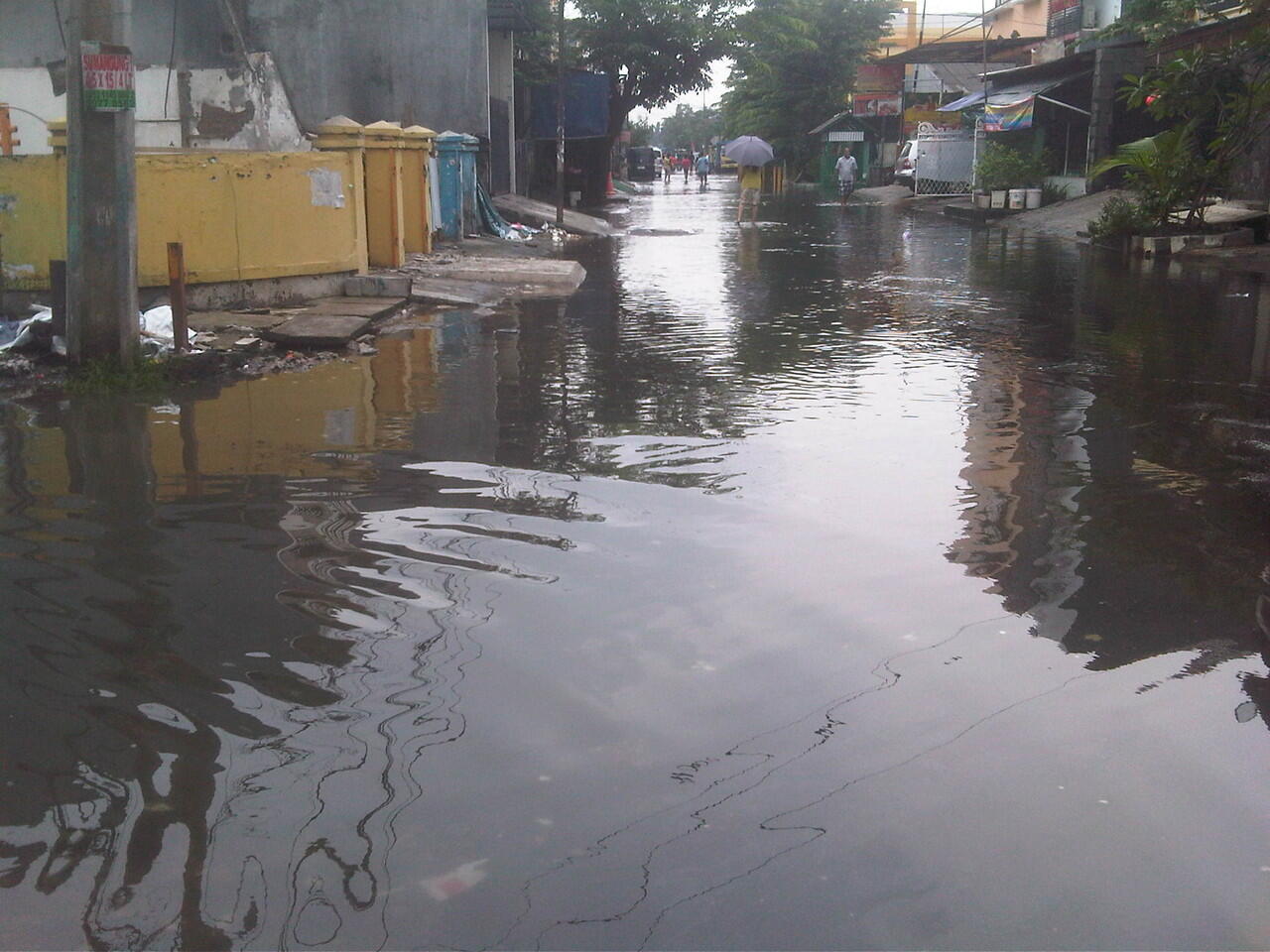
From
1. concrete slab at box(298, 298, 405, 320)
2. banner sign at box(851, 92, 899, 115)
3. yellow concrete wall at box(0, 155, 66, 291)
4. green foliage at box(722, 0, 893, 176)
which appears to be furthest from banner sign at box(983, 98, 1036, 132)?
yellow concrete wall at box(0, 155, 66, 291)

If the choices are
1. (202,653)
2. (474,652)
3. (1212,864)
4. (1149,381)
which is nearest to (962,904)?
(1212,864)

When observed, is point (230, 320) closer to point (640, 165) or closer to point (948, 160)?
point (948, 160)

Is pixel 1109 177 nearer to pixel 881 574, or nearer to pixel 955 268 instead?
pixel 955 268

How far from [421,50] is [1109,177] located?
17.3m

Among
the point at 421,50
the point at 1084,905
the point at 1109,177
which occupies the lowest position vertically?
the point at 1084,905

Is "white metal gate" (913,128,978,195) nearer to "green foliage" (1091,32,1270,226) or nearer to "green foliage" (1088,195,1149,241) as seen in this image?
"green foliage" (1088,195,1149,241)

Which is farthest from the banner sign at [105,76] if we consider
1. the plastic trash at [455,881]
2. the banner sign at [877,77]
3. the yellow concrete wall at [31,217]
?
the banner sign at [877,77]

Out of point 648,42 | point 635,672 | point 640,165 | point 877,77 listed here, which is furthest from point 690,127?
point 635,672

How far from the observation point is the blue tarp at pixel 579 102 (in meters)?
35.7

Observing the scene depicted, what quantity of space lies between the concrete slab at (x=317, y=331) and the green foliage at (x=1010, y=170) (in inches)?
1021

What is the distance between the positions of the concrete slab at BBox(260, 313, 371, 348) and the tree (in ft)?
101

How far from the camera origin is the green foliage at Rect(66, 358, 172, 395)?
8.73 m

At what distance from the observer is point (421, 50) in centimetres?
2384

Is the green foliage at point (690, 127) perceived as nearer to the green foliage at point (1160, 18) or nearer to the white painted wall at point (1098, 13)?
the white painted wall at point (1098, 13)
